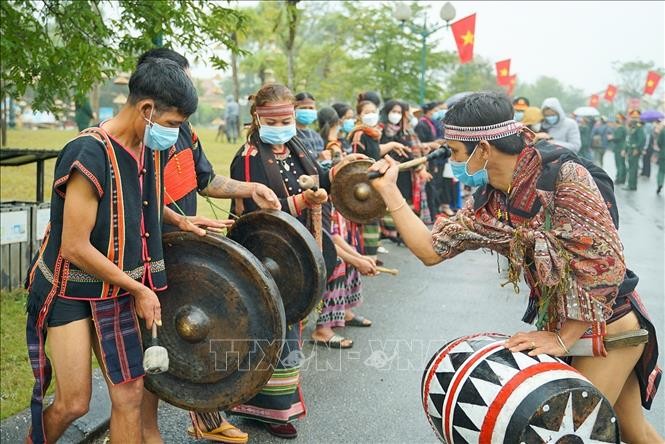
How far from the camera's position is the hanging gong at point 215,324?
3061 millimetres

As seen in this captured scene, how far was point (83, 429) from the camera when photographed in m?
4.02

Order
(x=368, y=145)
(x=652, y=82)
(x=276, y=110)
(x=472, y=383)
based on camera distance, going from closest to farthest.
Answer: (x=472, y=383) → (x=276, y=110) → (x=368, y=145) → (x=652, y=82)

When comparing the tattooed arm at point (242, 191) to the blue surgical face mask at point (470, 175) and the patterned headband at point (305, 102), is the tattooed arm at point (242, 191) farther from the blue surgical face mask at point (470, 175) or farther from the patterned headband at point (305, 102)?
the patterned headband at point (305, 102)

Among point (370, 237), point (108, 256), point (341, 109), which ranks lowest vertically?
point (370, 237)

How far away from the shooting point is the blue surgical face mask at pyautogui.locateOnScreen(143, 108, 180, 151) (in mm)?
2873

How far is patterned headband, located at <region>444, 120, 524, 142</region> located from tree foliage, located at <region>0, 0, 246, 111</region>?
11.7ft

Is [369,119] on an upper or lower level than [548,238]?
upper

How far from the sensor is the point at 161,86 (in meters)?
2.84

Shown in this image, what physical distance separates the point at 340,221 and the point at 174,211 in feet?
10.4

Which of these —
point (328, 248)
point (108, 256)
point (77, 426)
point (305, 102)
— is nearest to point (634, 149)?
point (305, 102)

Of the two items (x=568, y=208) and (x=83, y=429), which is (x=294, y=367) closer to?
(x=83, y=429)

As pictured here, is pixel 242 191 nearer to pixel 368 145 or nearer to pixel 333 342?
pixel 333 342

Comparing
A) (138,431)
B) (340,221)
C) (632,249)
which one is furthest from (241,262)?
(632,249)

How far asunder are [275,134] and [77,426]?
212 centimetres
